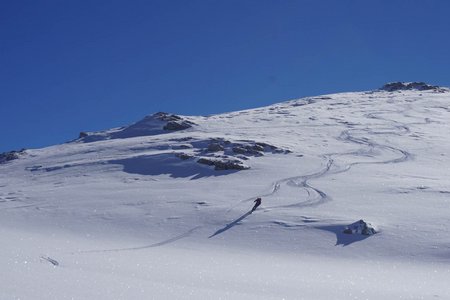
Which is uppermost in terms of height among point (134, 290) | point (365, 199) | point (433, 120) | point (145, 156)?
point (433, 120)

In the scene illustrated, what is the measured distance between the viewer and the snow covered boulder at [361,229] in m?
17.0

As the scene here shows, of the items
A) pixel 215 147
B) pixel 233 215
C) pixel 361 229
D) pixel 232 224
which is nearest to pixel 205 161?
pixel 215 147

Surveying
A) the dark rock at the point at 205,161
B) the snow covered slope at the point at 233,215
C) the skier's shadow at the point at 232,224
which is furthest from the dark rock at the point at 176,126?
the skier's shadow at the point at 232,224

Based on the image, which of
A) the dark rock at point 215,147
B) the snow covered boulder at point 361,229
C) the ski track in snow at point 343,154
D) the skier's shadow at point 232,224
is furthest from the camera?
the dark rock at point 215,147

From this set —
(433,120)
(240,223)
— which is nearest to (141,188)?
(240,223)

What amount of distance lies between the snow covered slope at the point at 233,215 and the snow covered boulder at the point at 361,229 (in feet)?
0.35

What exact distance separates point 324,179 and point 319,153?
27.4 ft

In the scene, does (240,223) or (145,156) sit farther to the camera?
(145,156)

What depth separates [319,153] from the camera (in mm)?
35000

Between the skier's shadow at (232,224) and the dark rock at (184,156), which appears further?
the dark rock at (184,156)

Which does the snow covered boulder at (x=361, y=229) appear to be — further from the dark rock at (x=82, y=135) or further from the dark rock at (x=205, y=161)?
the dark rock at (x=82, y=135)

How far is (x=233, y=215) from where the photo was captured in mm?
20141

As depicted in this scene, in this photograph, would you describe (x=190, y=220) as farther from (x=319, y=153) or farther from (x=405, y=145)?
(x=405, y=145)

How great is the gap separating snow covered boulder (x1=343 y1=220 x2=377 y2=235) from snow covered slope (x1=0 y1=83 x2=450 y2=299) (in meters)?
0.11
